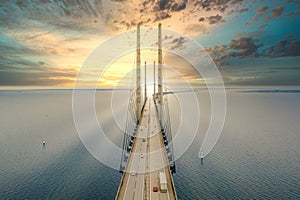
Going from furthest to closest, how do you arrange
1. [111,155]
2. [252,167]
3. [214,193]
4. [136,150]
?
1. [111,155]
2. [252,167]
3. [136,150]
4. [214,193]

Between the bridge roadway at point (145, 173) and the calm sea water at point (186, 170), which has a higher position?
the bridge roadway at point (145, 173)

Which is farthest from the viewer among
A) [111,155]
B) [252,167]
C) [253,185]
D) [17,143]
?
[17,143]

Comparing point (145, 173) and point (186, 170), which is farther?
point (186, 170)

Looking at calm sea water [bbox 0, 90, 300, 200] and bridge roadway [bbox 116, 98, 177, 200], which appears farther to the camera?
calm sea water [bbox 0, 90, 300, 200]

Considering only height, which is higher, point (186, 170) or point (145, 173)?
point (145, 173)

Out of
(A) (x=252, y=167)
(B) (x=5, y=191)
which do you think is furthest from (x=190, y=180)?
(B) (x=5, y=191)

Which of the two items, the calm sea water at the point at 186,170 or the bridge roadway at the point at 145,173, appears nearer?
the bridge roadway at the point at 145,173

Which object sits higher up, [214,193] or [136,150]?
[136,150]

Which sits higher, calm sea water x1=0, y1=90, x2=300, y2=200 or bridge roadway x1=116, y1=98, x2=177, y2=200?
bridge roadway x1=116, y1=98, x2=177, y2=200

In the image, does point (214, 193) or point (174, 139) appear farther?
point (174, 139)

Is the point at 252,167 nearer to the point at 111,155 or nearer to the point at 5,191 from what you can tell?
the point at 111,155
